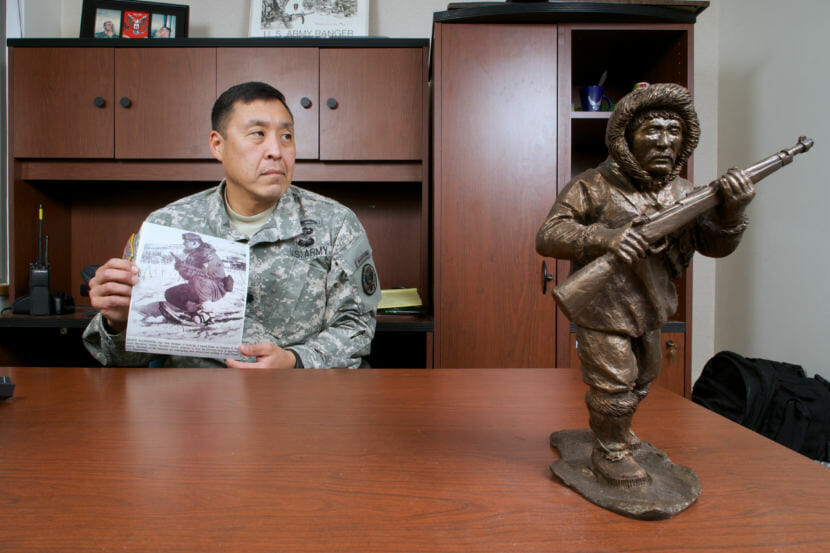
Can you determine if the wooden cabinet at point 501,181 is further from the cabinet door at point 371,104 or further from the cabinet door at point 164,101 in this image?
the cabinet door at point 164,101

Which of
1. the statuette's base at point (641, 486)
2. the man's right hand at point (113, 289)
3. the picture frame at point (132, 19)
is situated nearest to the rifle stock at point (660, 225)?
the statuette's base at point (641, 486)

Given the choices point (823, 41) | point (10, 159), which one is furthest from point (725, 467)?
point (10, 159)

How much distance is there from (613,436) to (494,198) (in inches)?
55.6

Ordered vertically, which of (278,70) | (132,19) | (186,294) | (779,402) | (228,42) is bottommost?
(779,402)

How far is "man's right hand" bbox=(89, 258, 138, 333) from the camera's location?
883mm

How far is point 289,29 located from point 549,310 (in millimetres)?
1605

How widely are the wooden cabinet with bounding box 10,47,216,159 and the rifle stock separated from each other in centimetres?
182

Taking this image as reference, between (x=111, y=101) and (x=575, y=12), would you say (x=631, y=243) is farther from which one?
(x=111, y=101)

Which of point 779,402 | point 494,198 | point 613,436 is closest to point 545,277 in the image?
point 494,198

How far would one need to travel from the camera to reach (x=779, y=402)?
142 cm

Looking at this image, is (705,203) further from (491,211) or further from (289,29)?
(289,29)

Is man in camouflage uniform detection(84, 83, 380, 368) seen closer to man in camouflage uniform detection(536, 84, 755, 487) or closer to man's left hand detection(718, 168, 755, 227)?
→ man in camouflage uniform detection(536, 84, 755, 487)

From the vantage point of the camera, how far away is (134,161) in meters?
1.90

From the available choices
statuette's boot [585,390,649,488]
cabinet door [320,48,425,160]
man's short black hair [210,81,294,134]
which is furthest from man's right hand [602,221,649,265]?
cabinet door [320,48,425,160]
